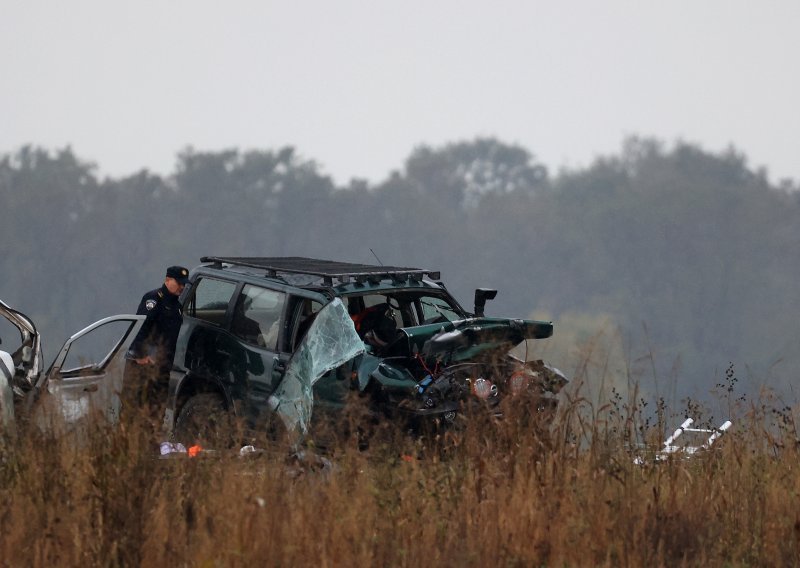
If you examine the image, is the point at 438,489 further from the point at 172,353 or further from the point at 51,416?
the point at 172,353

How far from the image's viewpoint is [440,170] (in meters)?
105

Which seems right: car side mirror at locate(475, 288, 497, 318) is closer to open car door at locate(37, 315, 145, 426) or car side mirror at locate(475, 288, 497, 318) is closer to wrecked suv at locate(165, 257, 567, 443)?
wrecked suv at locate(165, 257, 567, 443)

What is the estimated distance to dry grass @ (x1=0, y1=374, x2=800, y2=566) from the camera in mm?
6141

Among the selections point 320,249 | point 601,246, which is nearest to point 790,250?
point 601,246

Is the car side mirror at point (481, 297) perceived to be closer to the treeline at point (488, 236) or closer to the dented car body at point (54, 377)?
the dented car body at point (54, 377)

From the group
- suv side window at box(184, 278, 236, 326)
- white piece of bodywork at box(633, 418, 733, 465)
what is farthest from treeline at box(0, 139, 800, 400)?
white piece of bodywork at box(633, 418, 733, 465)

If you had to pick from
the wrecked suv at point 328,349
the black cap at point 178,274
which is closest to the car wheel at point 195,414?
the wrecked suv at point 328,349

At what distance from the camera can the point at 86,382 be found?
30.8ft

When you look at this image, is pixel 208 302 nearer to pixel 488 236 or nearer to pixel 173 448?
pixel 173 448

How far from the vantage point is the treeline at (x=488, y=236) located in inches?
3364

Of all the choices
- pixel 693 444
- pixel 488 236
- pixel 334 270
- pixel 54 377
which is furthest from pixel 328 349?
pixel 488 236

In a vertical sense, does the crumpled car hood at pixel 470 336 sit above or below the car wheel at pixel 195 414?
above

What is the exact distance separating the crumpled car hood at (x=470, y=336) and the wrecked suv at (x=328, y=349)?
11 millimetres

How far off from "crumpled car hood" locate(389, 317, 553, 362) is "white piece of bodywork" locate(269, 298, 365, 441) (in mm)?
483
